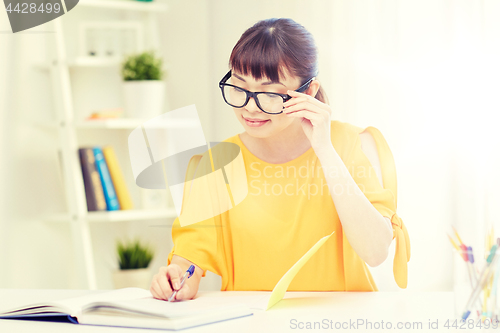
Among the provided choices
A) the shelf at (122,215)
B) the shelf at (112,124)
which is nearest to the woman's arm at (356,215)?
the shelf at (112,124)

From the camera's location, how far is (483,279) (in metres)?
0.63

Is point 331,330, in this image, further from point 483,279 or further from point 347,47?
point 347,47

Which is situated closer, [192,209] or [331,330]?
[331,330]

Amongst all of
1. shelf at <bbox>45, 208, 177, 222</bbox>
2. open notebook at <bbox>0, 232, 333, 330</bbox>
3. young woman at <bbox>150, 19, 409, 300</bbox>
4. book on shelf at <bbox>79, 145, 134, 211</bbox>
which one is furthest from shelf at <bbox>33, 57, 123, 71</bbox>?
open notebook at <bbox>0, 232, 333, 330</bbox>

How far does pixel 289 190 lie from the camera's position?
45.0 inches

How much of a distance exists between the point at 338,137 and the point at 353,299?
0.40 meters

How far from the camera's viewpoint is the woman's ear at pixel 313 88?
1048 mm

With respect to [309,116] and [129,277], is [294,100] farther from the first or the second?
[129,277]

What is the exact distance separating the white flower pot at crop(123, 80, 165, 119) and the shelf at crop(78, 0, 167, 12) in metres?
0.29

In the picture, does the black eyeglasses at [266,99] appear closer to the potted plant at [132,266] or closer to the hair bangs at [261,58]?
the hair bangs at [261,58]

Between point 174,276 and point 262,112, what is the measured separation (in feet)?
1.26

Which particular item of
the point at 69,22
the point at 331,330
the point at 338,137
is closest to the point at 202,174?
the point at 338,137

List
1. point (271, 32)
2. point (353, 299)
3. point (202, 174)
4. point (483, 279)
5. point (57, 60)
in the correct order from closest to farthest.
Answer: point (483, 279) → point (353, 299) → point (271, 32) → point (202, 174) → point (57, 60)

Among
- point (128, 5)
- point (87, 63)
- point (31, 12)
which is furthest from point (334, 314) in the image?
point (31, 12)
